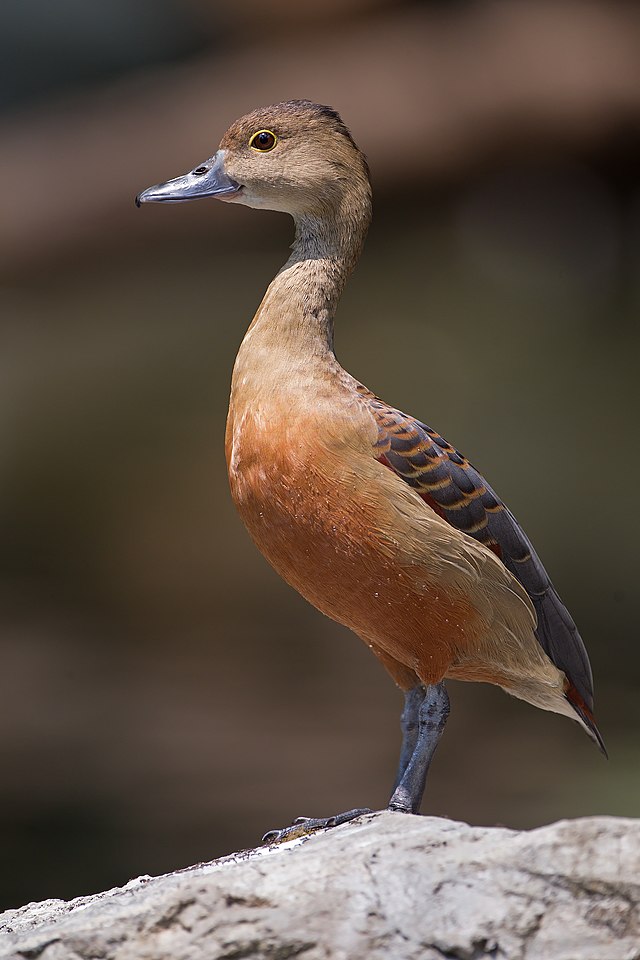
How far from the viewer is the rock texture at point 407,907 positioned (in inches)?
90.0

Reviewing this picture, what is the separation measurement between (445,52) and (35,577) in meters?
4.37

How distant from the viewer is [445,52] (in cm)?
755

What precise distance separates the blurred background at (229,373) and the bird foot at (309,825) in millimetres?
4274

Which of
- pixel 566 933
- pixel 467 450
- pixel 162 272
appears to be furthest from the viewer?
pixel 162 272

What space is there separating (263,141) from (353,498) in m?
1.21

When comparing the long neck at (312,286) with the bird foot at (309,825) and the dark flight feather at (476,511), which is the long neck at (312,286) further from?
the bird foot at (309,825)

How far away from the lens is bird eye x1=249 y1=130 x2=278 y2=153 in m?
3.60

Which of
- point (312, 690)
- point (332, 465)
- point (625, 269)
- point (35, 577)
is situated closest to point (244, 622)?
point (312, 690)

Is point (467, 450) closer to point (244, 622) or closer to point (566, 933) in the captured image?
point (244, 622)

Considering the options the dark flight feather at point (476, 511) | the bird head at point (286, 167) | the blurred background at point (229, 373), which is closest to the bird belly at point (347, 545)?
the dark flight feather at point (476, 511)

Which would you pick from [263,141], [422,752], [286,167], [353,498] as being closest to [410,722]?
[422,752]

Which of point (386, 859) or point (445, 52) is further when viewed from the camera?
point (445, 52)

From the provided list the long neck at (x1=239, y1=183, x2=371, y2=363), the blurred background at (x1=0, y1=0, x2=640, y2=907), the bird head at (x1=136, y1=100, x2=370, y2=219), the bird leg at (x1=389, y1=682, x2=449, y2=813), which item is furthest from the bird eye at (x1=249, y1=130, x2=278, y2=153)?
the blurred background at (x1=0, y1=0, x2=640, y2=907)

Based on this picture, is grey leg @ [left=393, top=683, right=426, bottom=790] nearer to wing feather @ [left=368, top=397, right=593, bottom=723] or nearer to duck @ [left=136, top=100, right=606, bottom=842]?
duck @ [left=136, top=100, right=606, bottom=842]
